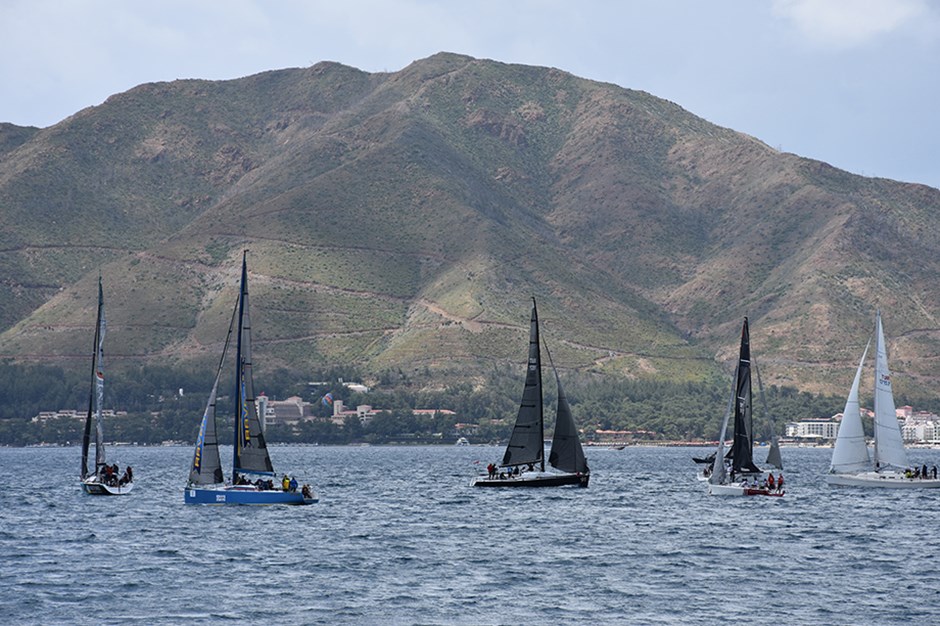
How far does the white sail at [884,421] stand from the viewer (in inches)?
4584

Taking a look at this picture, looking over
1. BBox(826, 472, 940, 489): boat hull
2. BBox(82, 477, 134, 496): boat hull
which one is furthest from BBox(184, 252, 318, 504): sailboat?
BBox(826, 472, 940, 489): boat hull

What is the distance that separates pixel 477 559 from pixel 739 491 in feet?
144

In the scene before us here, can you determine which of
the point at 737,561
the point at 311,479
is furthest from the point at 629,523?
the point at 311,479

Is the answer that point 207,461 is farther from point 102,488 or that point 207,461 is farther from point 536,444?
point 536,444

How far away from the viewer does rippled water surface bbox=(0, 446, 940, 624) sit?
57156mm

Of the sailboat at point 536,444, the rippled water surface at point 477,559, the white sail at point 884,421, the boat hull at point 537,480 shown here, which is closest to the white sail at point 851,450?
the white sail at point 884,421

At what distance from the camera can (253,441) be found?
90.2 metres

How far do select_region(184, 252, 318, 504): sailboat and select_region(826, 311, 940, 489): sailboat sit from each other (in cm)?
4514

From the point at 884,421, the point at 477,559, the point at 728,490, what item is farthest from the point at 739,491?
the point at 477,559

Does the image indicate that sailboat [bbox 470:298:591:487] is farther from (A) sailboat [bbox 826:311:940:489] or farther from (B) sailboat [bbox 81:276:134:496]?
(B) sailboat [bbox 81:276:134:496]

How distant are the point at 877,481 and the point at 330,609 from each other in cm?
7244

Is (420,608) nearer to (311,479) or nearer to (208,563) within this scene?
(208,563)

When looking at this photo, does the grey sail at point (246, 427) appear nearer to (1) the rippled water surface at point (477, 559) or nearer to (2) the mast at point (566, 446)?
(1) the rippled water surface at point (477, 559)

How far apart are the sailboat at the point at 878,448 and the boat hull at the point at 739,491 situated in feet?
30.1
